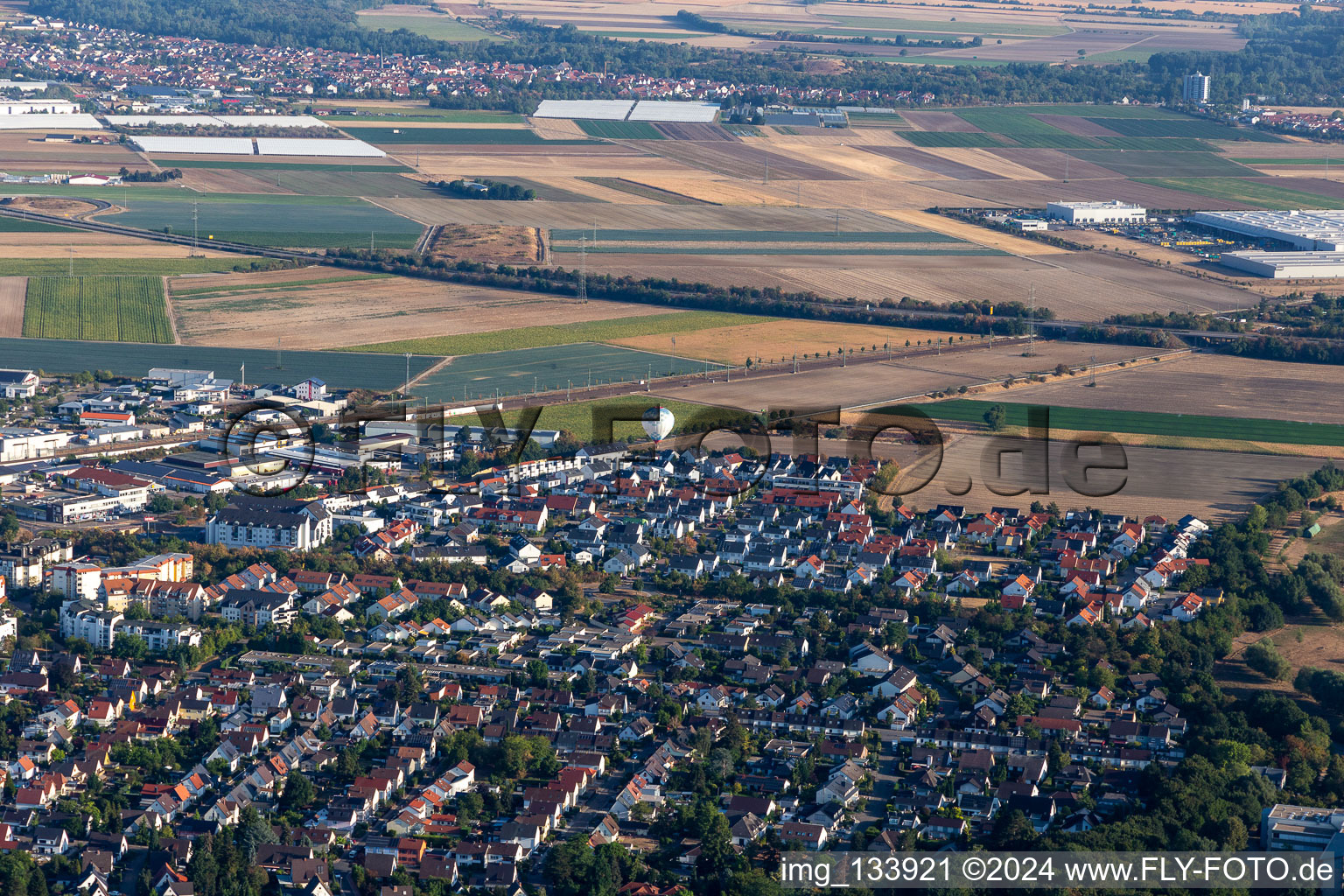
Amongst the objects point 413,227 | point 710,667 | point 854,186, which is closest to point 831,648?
point 710,667

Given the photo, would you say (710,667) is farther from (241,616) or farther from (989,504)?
(989,504)

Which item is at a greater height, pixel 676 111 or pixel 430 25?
pixel 430 25

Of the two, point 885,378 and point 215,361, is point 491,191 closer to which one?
point 215,361

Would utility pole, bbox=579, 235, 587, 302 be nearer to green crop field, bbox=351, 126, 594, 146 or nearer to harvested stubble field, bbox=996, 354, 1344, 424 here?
harvested stubble field, bbox=996, 354, 1344, 424

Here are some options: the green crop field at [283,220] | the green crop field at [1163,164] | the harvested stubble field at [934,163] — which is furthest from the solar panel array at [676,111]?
the green crop field at [283,220]

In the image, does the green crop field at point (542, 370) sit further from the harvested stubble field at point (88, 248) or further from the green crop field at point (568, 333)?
the harvested stubble field at point (88, 248)

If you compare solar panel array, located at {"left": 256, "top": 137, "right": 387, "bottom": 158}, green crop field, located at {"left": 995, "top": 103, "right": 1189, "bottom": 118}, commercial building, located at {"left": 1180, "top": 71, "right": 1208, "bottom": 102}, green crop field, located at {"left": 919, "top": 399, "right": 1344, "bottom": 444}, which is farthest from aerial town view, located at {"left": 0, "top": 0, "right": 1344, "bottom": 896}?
commercial building, located at {"left": 1180, "top": 71, "right": 1208, "bottom": 102}

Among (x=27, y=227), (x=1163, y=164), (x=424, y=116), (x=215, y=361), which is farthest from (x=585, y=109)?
(x=215, y=361)
